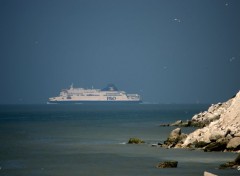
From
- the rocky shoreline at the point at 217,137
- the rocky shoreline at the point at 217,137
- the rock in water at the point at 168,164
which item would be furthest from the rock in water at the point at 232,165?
the rocky shoreline at the point at 217,137

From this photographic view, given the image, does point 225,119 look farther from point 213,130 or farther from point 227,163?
point 227,163

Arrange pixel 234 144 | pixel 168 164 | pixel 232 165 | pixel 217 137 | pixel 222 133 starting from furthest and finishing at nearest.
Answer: pixel 217 137 < pixel 222 133 < pixel 234 144 < pixel 168 164 < pixel 232 165

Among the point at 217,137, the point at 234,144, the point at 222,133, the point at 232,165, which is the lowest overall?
the point at 232,165

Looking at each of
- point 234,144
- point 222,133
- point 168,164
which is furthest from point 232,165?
point 222,133

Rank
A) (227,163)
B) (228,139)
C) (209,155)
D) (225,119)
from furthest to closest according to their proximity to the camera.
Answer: (225,119) → (228,139) → (209,155) → (227,163)

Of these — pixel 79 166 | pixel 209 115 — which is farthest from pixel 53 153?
pixel 209 115

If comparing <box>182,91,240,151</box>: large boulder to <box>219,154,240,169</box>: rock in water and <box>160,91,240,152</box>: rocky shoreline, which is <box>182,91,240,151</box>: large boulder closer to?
<box>160,91,240,152</box>: rocky shoreline

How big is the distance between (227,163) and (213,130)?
1217 cm

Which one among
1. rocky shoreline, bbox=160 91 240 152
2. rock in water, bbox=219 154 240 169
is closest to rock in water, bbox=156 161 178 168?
rock in water, bbox=219 154 240 169

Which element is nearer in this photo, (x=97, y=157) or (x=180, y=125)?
(x=97, y=157)

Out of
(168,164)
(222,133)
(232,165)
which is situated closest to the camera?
(232,165)

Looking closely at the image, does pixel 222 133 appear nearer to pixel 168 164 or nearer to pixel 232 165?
pixel 168 164

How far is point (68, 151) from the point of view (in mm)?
53438

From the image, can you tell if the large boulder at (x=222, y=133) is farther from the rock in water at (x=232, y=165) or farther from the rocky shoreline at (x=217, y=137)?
the rock in water at (x=232, y=165)
